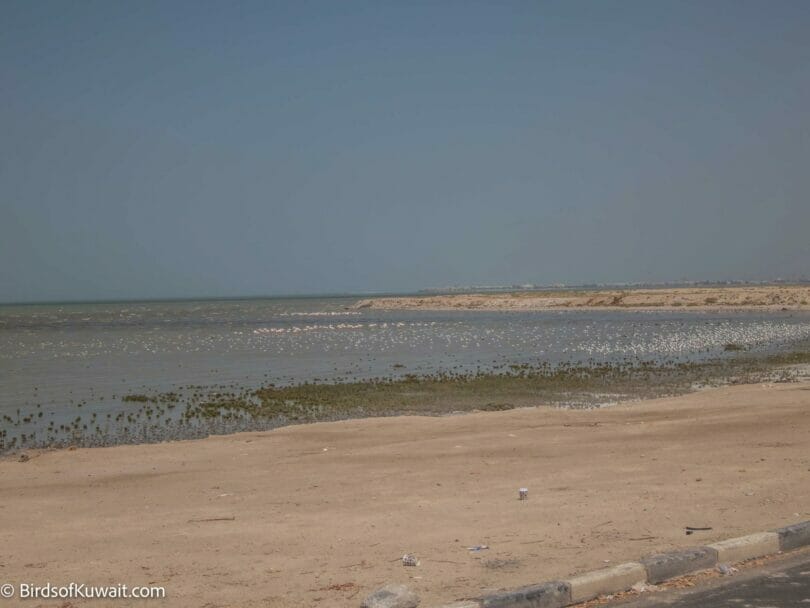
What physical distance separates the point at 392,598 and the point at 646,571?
246cm

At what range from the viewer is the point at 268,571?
25.6 ft

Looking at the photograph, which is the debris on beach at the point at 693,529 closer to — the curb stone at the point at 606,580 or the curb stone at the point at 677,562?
the curb stone at the point at 677,562

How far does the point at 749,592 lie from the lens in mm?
7012

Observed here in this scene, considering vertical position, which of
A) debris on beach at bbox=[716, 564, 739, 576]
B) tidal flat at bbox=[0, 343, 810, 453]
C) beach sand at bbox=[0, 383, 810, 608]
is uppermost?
debris on beach at bbox=[716, 564, 739, 576]

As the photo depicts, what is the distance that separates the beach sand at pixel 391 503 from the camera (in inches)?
306

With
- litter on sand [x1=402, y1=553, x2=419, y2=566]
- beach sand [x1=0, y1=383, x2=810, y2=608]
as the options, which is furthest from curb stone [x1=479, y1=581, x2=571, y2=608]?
litter on sand [x1=402, y1=553, x2=419, y2=566]

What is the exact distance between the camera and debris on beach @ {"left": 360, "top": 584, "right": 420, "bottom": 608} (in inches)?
252

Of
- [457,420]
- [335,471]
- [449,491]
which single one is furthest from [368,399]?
[449,491]

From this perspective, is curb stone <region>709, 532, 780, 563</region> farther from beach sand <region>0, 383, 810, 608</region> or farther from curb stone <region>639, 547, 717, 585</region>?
beach sand <region>0, 383, 810, 608</region>

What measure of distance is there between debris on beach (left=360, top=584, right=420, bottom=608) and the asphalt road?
1790mm

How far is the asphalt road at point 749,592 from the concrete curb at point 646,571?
0.83 feet

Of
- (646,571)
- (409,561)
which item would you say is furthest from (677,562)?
(409,561)

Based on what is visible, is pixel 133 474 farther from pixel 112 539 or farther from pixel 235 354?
pixel 235 354

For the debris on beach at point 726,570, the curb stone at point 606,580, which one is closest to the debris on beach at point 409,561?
the curb stone at point 606,580
